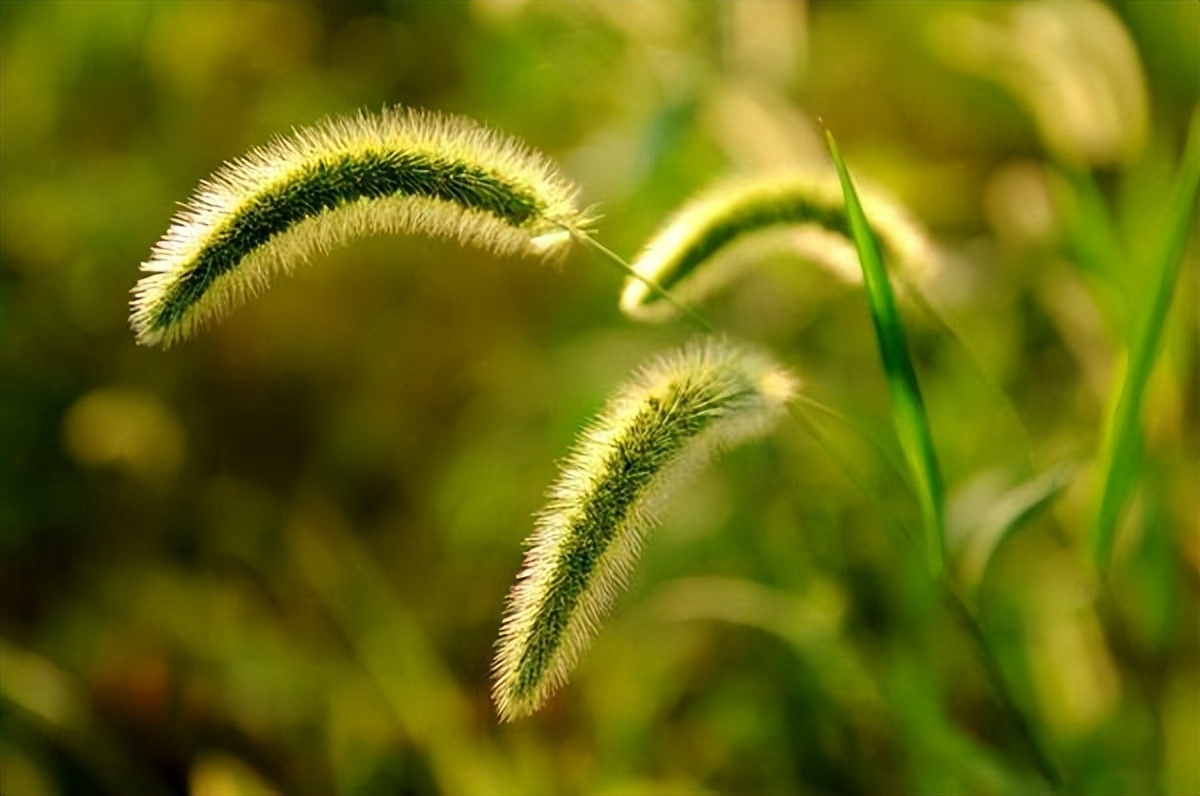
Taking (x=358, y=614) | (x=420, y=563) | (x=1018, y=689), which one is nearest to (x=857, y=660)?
(x=1018, y=689)

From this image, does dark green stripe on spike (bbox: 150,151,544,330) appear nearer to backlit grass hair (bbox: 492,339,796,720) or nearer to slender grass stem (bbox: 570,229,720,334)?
slender grass stem (bbox: 570,229,720,334)

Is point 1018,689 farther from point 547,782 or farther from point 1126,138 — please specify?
point 1126,138

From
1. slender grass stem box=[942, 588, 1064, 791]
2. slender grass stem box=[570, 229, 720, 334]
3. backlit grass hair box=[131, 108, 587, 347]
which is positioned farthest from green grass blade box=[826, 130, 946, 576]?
backlit grass hair box=[131, 108, 587, 347]

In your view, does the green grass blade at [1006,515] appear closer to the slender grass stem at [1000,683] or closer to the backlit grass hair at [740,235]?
the slender grass stem at [1000,683]

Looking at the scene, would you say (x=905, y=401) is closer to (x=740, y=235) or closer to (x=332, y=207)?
(x=740, y=235)

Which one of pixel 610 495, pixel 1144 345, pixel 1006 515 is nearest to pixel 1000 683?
pixel 1006 515

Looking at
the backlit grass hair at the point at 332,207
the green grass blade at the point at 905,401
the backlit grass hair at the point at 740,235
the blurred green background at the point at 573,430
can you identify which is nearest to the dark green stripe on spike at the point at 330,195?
the backlit grass hair at the point at 332,207

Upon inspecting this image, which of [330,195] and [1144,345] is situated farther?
[1144,345]
